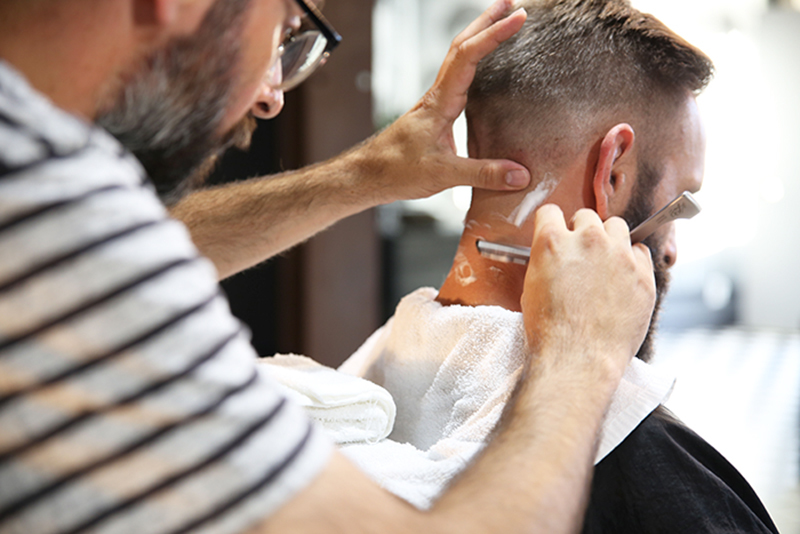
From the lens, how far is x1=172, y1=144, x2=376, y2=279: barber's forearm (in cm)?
143

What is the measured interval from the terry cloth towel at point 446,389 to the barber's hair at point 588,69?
0.40 meters

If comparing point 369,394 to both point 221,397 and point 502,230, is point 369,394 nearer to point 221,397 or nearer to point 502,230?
point 502,230

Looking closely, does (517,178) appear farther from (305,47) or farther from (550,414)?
(550,414)

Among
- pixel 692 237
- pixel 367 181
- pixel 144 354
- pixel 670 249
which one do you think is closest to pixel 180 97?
pixel 144 354

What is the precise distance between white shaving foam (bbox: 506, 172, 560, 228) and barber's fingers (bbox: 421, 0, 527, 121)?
214mm

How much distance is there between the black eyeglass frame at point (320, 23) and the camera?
0.94 metres

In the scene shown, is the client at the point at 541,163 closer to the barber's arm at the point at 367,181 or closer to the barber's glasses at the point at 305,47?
the barber's arm at the point at 367,181

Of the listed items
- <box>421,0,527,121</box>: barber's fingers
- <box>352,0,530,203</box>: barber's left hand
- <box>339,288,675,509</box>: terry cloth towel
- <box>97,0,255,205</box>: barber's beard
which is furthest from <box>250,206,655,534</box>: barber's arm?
<box>97,0,255,205</box>: barber's beard

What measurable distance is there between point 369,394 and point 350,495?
1.76 ft

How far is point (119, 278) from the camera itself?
20.8 inches

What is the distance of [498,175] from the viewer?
1211 millimetres

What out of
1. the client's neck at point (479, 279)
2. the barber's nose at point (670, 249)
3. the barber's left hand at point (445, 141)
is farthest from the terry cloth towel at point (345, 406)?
the barber's nose at point (670, 249)

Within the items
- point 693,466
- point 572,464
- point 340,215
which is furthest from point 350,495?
point 340,215

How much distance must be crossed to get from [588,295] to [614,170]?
403 mm
